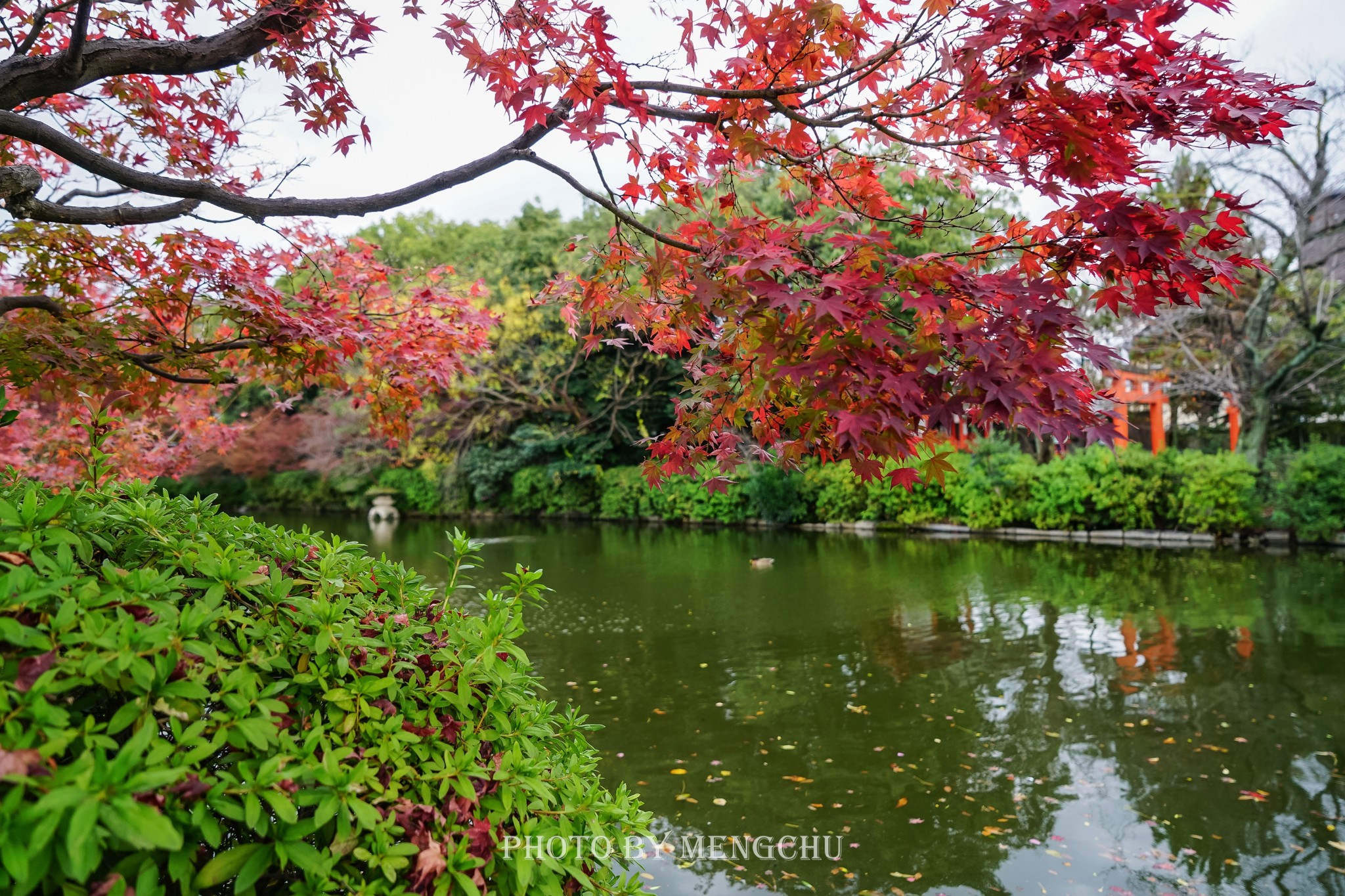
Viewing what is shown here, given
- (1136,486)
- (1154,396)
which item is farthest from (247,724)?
(1154,396)

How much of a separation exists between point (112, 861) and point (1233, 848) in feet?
13.6

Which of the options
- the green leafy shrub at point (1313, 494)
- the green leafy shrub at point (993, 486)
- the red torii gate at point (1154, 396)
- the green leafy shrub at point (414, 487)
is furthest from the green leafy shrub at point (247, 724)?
the green leafy shrub at point (414, 487)

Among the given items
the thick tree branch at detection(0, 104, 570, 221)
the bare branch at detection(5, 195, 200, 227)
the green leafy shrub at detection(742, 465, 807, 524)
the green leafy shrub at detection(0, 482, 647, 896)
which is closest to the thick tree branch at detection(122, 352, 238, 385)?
the bare branch at detection(5, 195, 200, 227)

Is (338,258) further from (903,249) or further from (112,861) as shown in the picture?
(903,249)

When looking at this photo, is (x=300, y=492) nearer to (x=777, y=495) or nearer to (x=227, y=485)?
(x=227, y=485)

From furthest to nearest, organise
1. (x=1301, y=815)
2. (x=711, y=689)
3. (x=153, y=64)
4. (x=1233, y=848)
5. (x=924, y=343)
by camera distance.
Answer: (x=711, y=689)
(x=1301, y=815)
(x=1233, y=848)
(x=153, y=64)
(x=924, y=343)

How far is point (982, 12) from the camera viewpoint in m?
2.01

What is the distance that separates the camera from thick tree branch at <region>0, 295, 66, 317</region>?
273 centimetres

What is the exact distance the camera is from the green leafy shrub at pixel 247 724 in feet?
3.22

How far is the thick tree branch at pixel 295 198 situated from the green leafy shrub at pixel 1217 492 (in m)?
13.0

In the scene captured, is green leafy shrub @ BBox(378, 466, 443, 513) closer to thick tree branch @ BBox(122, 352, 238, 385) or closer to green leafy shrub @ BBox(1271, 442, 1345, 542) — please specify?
green leafy shrub @ BBox(1271, 442, 1345, 542)

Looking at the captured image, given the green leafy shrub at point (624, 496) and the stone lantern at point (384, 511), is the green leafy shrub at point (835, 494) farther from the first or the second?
the stone lantern at point (384, 511)

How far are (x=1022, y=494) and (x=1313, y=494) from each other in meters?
4.14

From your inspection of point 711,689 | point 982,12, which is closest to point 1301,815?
point 711,689
